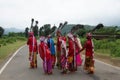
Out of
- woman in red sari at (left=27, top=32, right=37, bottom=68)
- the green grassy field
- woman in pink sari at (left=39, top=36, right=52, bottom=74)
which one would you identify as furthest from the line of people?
the green grassy field

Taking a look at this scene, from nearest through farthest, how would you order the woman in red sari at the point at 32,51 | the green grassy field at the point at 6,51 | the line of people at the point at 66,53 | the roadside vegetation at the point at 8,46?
1. the line of people at the point at 66,53
2. the woman in red sari at the point at 32,51
3. the green grassy field at the point at 6,51
4. the roadside vegetation at the point at 8,46

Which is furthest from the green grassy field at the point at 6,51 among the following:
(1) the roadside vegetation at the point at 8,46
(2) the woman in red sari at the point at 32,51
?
(2) the woman in red sari at the point at 32,51

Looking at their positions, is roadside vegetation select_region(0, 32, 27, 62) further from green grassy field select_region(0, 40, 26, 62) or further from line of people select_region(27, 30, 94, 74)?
line of people select_region(27, 30, 94, 74)

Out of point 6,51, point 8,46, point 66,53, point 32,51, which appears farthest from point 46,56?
point 8,46

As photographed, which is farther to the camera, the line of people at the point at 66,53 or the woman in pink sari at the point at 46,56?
the line of people at the point at 66,53

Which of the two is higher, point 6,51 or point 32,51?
point 32,51

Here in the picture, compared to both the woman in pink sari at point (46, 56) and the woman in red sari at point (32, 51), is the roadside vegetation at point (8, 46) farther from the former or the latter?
the woman in pink sari at point (46, 56)

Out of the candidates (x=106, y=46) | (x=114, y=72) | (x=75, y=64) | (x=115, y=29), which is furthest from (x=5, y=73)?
(x=115, y=29)

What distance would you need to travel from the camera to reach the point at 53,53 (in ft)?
63.2

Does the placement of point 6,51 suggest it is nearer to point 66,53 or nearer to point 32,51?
point 32,51

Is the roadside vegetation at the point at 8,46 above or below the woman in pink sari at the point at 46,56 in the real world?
below

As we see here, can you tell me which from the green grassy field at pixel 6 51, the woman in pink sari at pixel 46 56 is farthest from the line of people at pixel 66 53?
the green grassy field at pixel 6 51

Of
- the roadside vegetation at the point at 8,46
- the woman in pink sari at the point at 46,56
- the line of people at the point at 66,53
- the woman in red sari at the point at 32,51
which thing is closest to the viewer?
the woman in pink sari at the point at 46,56

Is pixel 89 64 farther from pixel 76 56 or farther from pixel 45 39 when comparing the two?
pixel 45 39
